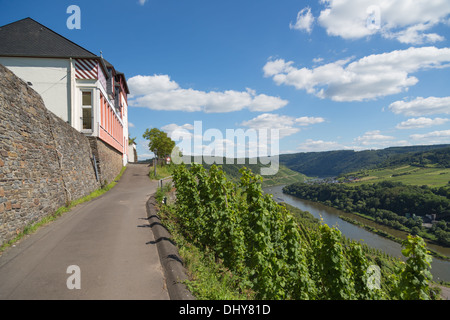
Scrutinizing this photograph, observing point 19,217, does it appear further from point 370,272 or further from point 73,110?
point 73,110

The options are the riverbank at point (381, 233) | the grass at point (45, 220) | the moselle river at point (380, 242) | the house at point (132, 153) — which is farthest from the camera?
the riverbank at point (381, 233)

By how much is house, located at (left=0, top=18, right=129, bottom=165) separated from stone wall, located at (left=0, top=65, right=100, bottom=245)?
6139 millimetres

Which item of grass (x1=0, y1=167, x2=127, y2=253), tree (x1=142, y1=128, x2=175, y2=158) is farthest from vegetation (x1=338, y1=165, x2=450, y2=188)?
grass (x1=0, y1=167, x2=127, y2=253)

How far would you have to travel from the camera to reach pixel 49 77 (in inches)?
672

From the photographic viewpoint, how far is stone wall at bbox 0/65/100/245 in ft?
21.8

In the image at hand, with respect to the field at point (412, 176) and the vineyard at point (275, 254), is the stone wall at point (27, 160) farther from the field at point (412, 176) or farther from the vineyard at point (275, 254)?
the field at point (412, 176)

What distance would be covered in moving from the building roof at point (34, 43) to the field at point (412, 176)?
144437 mm

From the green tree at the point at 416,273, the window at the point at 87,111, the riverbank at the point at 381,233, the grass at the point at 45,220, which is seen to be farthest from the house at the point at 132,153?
the riverbank at the point at 381,233

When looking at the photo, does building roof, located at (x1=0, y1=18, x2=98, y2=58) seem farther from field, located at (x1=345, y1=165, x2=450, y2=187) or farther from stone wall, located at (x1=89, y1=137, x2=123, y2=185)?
field, located at (x1=345, y1=165, x2=450, y2=187)

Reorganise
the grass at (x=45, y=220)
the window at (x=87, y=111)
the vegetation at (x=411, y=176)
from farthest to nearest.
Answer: the vegetation at (x=411, y=176) < the window at (x=87, y=111) < the grass at (x=45, y=220)

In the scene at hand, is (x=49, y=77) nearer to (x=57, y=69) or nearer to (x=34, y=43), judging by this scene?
(x=57, y=69)

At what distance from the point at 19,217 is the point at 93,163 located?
34.8 ft

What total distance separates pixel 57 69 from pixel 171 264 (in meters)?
17.4

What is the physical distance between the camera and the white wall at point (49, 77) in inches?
661
